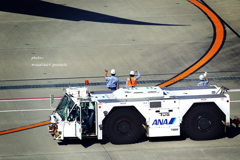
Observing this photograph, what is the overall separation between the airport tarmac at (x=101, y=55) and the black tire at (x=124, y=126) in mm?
328

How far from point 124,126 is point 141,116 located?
2.31ft

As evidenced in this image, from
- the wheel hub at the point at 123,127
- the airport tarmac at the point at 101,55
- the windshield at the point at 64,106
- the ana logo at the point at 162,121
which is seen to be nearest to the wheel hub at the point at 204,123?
the airport tarmac at the point at 101,55

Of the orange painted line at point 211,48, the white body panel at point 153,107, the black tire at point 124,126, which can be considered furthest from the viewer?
the orange painted line at point 211,48

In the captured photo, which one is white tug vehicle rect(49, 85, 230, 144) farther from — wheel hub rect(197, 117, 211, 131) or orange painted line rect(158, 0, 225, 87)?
orange painted line rect(158, 0, 225, 87)

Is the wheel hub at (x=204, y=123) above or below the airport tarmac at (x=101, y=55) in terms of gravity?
below

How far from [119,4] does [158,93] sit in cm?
1806

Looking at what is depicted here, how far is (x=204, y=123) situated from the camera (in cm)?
1389

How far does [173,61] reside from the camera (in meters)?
23.1

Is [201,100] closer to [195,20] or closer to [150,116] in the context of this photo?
Answer: [150,116]

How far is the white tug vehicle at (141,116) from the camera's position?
13.5 m

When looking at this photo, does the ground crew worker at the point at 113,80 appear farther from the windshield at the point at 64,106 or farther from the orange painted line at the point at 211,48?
the orange painted line at the point at 211,48

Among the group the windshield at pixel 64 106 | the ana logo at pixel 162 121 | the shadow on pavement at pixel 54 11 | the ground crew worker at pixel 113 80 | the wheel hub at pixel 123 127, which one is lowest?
the wheel hub at pixel 123 127

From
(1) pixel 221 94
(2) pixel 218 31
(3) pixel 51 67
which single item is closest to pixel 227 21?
(2) pixel 218 31

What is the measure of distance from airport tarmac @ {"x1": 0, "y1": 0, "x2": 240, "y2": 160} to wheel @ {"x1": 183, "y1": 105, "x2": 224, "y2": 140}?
303 millimetres
